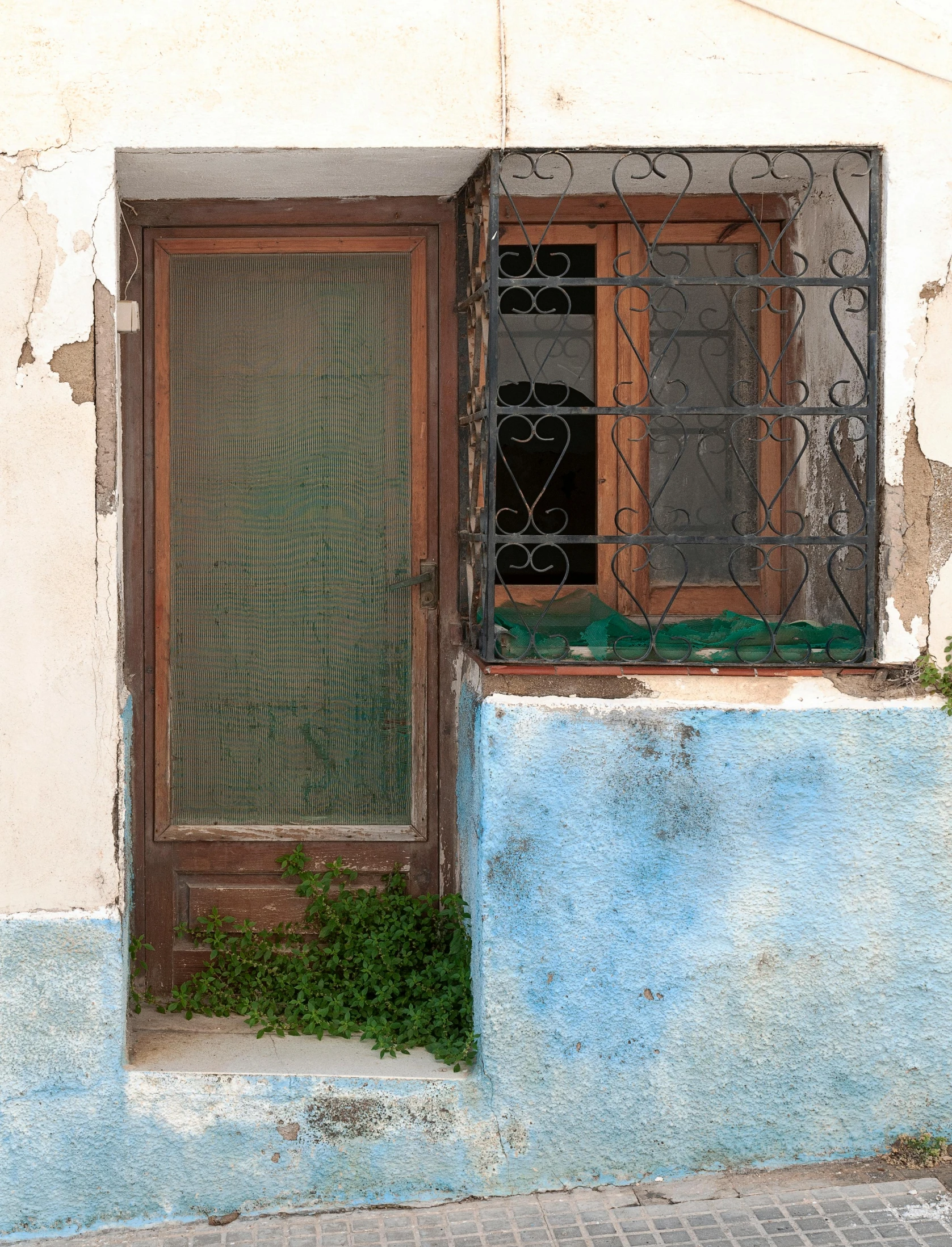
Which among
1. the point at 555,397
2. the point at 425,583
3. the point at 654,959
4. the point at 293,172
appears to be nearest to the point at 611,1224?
the point at 654,959

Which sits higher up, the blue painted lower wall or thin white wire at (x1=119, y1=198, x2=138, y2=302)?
thin white wire at (x1=119, y1=198, x2=138, y2=302)

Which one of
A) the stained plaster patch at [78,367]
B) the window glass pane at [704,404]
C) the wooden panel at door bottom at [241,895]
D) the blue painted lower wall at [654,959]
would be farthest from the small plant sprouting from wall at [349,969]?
the stained plaster patch at [78,367]

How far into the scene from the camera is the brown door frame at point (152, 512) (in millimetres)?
3805

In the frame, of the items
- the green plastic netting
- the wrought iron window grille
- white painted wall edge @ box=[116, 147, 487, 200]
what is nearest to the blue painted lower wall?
the green plastic netting

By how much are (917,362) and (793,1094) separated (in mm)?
2103

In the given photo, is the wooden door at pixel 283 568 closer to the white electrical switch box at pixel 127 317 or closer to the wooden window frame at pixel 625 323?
the wooden window frame at pixel 625 323

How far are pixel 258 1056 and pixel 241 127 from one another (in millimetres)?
2626

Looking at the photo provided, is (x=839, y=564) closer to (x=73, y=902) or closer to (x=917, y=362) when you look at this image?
(x=917, y=362)

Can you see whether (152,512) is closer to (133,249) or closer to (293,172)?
(133,249)

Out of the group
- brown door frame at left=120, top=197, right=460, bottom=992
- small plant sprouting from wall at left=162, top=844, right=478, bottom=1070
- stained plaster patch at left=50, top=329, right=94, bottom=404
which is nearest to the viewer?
stained plaster patch at left=50, top=329, right=94, bottom=404

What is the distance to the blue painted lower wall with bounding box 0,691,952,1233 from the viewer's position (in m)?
3.23

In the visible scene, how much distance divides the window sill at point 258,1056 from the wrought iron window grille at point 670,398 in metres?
1.27

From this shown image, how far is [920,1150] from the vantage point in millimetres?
3287

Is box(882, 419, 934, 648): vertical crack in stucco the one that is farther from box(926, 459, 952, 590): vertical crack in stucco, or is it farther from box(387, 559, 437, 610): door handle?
box(387, 559, 437, 610): door handle
